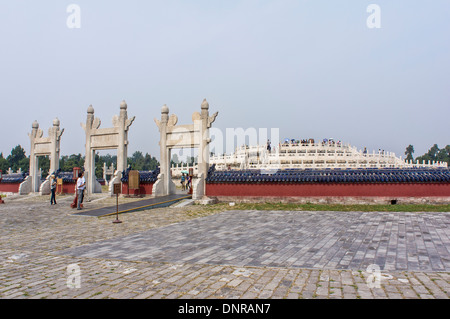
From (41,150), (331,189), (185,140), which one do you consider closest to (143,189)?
(185,140)

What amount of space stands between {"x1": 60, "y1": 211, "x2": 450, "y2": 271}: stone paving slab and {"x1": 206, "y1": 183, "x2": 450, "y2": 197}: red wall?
521 cm

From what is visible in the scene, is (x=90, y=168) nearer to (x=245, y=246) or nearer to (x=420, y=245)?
(x=245, y=246)

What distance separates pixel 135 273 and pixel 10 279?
1701 mm

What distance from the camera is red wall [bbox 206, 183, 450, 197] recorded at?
14961 mm

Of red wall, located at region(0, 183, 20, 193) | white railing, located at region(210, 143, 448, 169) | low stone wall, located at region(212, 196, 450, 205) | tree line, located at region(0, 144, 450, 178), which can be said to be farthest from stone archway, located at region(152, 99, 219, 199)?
tree line, located at region(0, 144, 450, 178)

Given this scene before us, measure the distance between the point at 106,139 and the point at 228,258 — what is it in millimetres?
16521

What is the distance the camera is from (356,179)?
606 inches

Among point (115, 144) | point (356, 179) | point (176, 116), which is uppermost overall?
point (176, 116)

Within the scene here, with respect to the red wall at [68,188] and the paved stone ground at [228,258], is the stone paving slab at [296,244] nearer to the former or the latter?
the paved stone ground at [228,258]

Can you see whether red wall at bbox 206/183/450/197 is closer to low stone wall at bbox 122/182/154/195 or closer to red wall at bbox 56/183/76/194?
low stone wall at bbox 122/182/154/195

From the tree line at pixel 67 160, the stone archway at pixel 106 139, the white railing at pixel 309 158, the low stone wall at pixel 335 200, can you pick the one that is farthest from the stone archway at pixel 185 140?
the tree line at pixel 67 160

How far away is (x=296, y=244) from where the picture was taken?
672cm

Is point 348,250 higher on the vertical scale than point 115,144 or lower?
lower

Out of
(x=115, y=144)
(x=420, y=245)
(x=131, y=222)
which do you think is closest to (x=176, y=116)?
(x=115, y=144)
